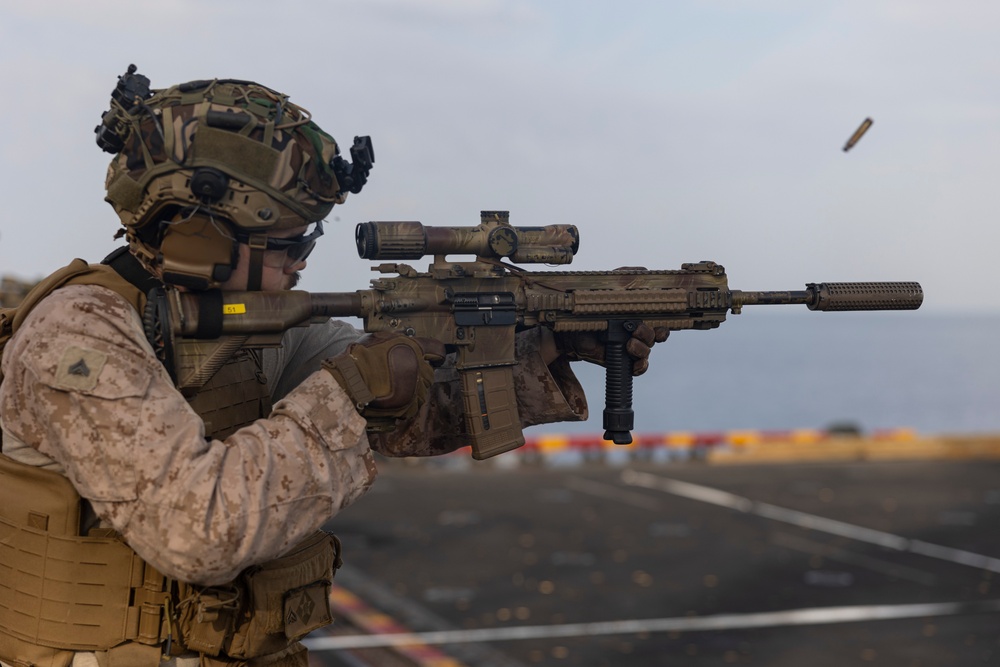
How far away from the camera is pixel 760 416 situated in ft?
477

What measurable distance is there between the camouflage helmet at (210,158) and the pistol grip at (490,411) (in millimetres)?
1198

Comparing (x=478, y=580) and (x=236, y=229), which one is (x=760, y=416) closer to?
(x=478, y=580)

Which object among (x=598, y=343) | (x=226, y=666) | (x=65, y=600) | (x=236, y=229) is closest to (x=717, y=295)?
(x=598, y=343)

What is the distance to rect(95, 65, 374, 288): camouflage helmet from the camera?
4.17 meters

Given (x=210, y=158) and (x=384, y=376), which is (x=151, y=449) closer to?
(x=384, y=376)

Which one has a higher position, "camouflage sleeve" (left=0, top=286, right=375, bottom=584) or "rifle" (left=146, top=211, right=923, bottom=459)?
"rifle" (left=146, top=211, right=923, bottom=459)

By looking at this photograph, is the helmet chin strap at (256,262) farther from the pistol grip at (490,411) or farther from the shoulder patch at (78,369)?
the pistol grip at (490,411)

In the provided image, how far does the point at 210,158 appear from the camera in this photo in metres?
4.19

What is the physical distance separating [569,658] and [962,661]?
15.4ft

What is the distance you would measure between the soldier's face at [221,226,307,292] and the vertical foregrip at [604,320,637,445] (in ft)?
5.69

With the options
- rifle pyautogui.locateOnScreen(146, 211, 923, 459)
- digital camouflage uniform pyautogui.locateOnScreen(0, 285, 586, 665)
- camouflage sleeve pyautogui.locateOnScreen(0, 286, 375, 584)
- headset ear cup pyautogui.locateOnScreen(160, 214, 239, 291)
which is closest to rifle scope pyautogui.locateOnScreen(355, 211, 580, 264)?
rifle pyautogui.locateOnScreen(146, 211, 923, 459)

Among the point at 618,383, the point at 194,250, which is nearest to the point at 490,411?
the point at 618,383

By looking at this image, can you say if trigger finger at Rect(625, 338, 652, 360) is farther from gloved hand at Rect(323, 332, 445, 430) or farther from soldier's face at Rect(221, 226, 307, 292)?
soldier's face at Rect(221, 226, 307, 292)

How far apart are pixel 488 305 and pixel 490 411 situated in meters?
0.50
